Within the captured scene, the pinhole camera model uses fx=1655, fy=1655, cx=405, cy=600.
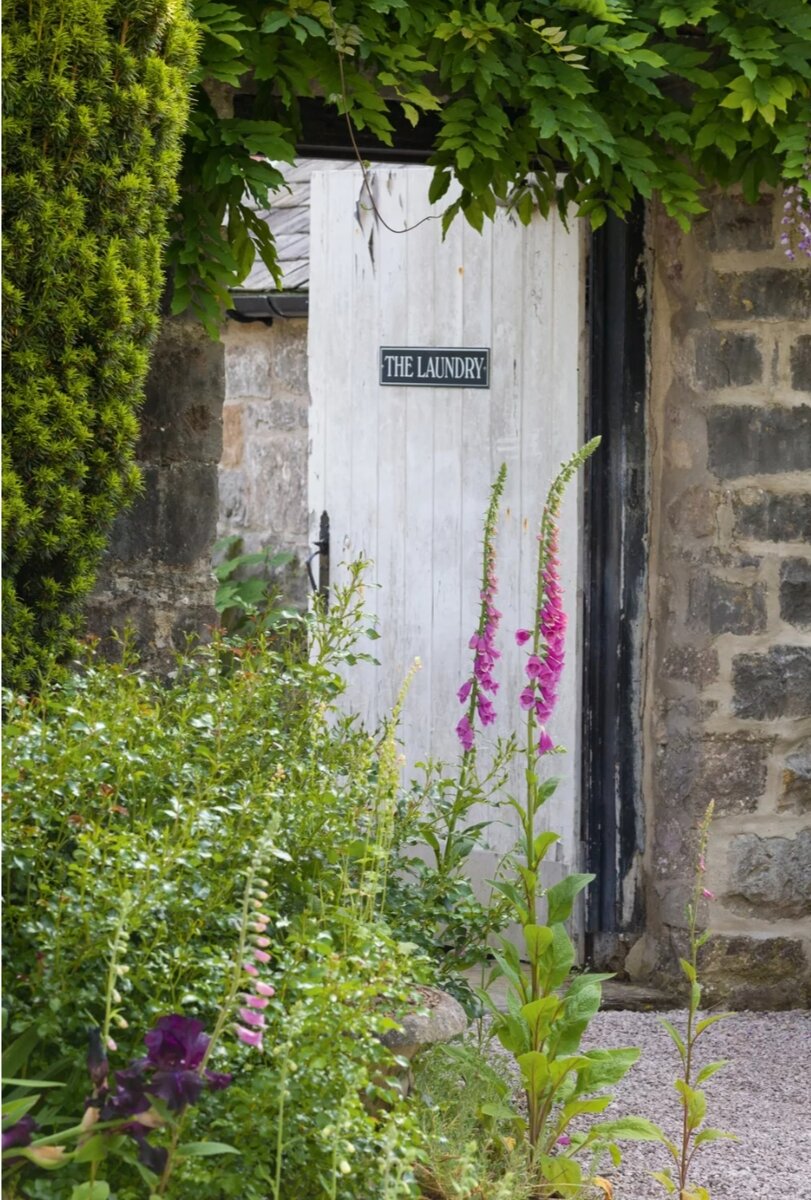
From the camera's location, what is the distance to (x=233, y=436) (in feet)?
28.9

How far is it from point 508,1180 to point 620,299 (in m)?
3.22

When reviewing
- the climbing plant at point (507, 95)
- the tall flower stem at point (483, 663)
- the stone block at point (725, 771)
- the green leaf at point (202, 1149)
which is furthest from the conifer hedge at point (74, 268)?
the stone block at point (725, 771)

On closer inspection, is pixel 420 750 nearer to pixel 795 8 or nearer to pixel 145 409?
pixel 145 409

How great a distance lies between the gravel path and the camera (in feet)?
11.6

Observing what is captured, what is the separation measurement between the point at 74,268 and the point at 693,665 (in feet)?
7.79

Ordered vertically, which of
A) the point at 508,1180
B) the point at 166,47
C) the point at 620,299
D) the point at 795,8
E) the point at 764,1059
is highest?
the point at 795,8

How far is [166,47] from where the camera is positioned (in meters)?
3.63

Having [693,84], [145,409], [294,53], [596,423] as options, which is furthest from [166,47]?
[596,423]

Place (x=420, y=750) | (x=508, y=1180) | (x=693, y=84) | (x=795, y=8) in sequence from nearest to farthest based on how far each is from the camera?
(x=508, y=1180)
(x=795, y=8)
(x=693, y=84)
(x=420, y=750)

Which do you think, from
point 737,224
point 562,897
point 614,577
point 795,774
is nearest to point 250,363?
point 614,577

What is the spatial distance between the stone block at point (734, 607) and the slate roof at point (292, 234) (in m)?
3.69

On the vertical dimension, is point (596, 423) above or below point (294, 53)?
below

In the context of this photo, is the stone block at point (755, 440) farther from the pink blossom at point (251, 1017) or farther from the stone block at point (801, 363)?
the pink blossom at point (251, 1017)

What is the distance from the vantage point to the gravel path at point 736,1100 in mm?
3539
